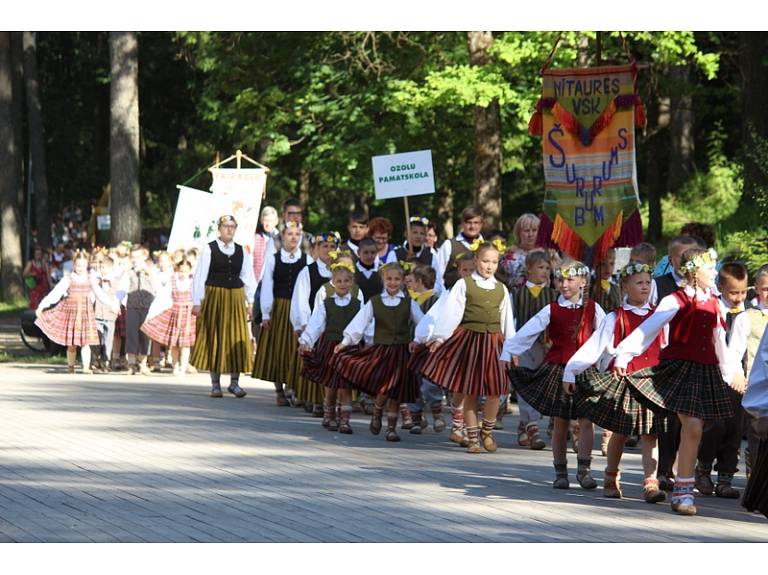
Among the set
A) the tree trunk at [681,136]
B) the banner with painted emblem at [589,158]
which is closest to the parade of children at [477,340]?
the banner with painted emblem at [589,158]

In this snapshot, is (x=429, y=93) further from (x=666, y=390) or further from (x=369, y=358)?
(x=666, y=390)

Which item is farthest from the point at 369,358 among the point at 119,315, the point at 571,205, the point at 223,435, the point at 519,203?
the point at 519,203

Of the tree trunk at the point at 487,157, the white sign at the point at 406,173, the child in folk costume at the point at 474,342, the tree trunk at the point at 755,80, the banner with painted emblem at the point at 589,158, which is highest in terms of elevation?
the tree trunk at the point at 755,80

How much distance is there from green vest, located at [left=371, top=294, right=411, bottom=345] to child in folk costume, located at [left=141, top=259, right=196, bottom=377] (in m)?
6.26

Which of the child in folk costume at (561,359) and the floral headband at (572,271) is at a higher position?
the floral headband at (572,271)

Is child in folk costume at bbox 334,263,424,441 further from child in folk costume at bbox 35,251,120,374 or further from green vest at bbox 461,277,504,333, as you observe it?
child in folk costume at bbox 35,251,120,374

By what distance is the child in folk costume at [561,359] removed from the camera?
8414 mm

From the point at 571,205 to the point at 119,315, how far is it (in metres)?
8.83

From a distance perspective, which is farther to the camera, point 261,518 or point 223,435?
point 223,435

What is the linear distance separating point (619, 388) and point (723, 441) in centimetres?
98

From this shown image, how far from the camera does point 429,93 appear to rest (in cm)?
2058

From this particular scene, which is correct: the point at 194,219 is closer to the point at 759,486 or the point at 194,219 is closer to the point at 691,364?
the point at 691,364

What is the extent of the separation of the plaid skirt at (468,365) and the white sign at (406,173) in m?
5.74

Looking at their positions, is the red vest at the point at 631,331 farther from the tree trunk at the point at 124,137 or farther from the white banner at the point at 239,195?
the tree trunk at the point at 124,137
